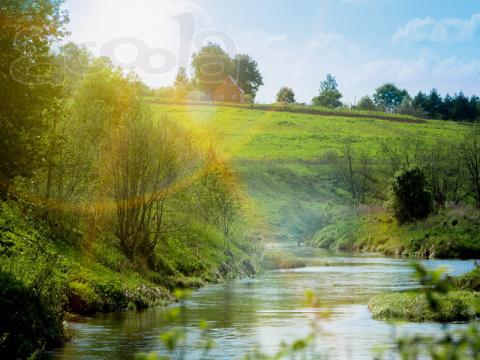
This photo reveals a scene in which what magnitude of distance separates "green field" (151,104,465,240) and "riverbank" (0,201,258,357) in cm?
4183

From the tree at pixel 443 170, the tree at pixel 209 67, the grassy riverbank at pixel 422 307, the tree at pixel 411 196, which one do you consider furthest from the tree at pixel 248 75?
the grassy riverbank at pixel 422 307

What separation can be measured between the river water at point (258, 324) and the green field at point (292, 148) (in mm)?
49641

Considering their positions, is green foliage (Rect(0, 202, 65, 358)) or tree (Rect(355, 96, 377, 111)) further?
tree (Rect(355, 96, 377, 111))

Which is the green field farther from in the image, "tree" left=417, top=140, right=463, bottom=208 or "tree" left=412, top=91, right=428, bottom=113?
"tree" left=412, top=91, right=428, bottom=113

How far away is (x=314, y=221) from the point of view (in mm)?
102562

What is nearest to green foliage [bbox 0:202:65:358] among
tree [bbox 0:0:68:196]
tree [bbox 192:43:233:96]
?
tree [bbox 0:0:68:196]

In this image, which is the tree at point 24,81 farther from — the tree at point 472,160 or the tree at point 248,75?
the tree at point 248,75

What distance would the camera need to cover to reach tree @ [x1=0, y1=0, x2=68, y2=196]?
27.2 metres

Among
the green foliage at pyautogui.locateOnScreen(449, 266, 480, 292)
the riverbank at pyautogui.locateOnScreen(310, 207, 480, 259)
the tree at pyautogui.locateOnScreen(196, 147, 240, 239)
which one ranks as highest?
the tree at pyautogui.locateOnScreen(196, 147, 240, 239)

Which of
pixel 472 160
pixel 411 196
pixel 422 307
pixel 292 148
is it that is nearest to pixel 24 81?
pixel 422 307

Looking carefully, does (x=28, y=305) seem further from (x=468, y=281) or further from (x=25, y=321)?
(x=468, y=281)

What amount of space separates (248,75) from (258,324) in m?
168

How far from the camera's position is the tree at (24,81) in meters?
27.2

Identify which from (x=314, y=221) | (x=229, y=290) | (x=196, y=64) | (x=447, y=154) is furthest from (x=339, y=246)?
(x=196, y=64)
